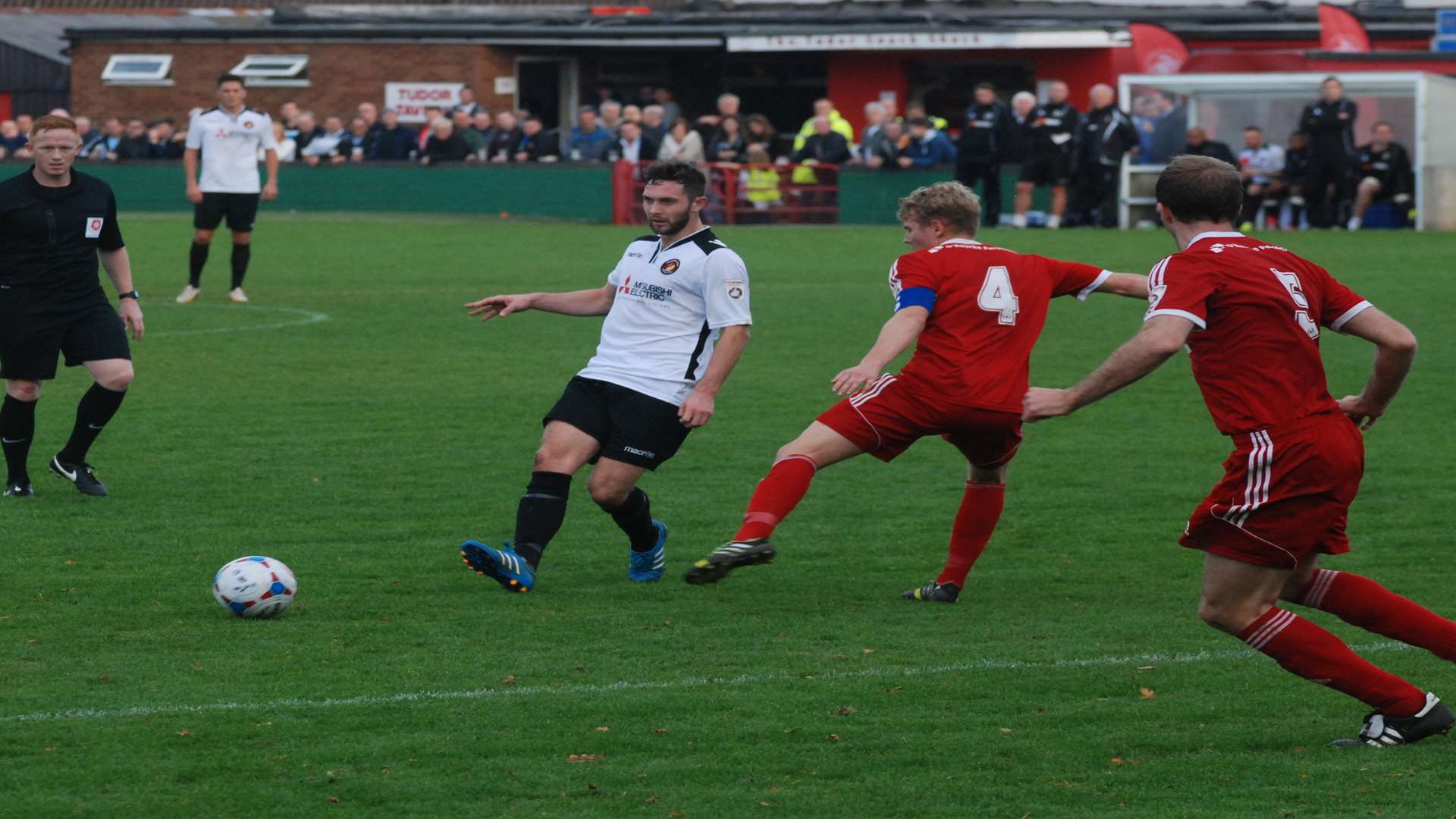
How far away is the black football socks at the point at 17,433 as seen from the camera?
9.27 m

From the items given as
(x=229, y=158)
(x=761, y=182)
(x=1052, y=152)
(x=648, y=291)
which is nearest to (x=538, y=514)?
(x=648, y=291)

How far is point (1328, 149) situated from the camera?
25.7 meters

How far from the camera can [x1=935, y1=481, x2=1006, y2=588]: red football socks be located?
746 centimetres

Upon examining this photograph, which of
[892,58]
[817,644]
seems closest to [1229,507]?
[817,644]

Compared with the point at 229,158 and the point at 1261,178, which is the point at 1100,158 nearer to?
the point at 1261,178

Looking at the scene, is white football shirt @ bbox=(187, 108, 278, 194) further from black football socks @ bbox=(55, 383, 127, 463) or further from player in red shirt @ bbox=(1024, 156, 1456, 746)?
player in red shirt @ bbox=(1024, 156, 1456, 746)

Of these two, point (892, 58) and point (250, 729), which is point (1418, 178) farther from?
point (250, 729)

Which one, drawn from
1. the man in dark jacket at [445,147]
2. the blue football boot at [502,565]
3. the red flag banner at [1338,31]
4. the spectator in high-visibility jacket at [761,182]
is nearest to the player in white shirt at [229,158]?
the blue football boot at [502,565]

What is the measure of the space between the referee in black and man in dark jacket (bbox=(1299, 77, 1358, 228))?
764 inches

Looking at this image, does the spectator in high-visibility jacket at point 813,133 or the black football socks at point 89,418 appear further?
the spectator in high-visibility jacket at point 813,133

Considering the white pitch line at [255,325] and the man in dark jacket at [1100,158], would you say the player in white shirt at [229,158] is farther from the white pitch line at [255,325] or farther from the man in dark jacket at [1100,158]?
the man in dark jacket at [1100,158]

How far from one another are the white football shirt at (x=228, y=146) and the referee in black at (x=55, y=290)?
8595 millimetres

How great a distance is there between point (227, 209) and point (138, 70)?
71.1 feet

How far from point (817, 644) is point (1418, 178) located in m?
22.0
